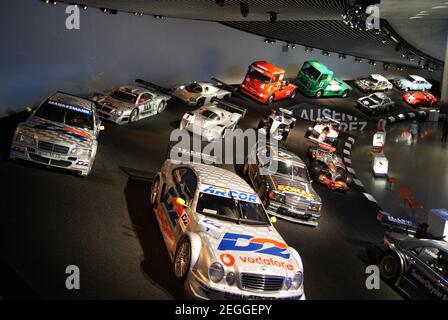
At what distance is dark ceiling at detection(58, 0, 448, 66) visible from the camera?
13.8 m

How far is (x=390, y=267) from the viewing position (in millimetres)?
9570

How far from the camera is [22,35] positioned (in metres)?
13.1

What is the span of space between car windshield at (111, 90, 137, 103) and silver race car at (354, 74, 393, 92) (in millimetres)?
16204

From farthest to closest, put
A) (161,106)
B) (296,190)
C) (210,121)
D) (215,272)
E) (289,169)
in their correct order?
(161,106)
(210,121)
(289,169)
(296,190)
(215,272)

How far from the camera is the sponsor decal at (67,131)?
34.5 ft

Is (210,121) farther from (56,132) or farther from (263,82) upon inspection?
(263,82)

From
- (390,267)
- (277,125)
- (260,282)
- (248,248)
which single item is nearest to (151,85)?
(277,125)

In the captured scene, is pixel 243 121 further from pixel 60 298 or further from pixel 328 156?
pixel 60 298

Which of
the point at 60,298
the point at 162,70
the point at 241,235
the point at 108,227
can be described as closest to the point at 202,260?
the point at 241,235

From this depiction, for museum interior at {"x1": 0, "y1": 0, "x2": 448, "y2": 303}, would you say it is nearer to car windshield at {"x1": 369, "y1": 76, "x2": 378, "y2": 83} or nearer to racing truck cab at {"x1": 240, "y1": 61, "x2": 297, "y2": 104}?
racing truck cab at {"x1": 240, "y1": 61, "x2": 297, "y2": 104}

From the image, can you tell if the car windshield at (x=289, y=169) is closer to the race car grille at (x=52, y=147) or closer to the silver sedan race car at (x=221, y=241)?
the silver sedan race car at (x=221, y=241)

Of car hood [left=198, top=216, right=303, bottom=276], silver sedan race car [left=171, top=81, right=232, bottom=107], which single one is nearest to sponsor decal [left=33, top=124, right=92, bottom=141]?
car hood [left=198, top=216, right=303, bottom=276]

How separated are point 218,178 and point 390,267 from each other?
3789 mm

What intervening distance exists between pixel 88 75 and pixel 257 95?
716 centimetres
